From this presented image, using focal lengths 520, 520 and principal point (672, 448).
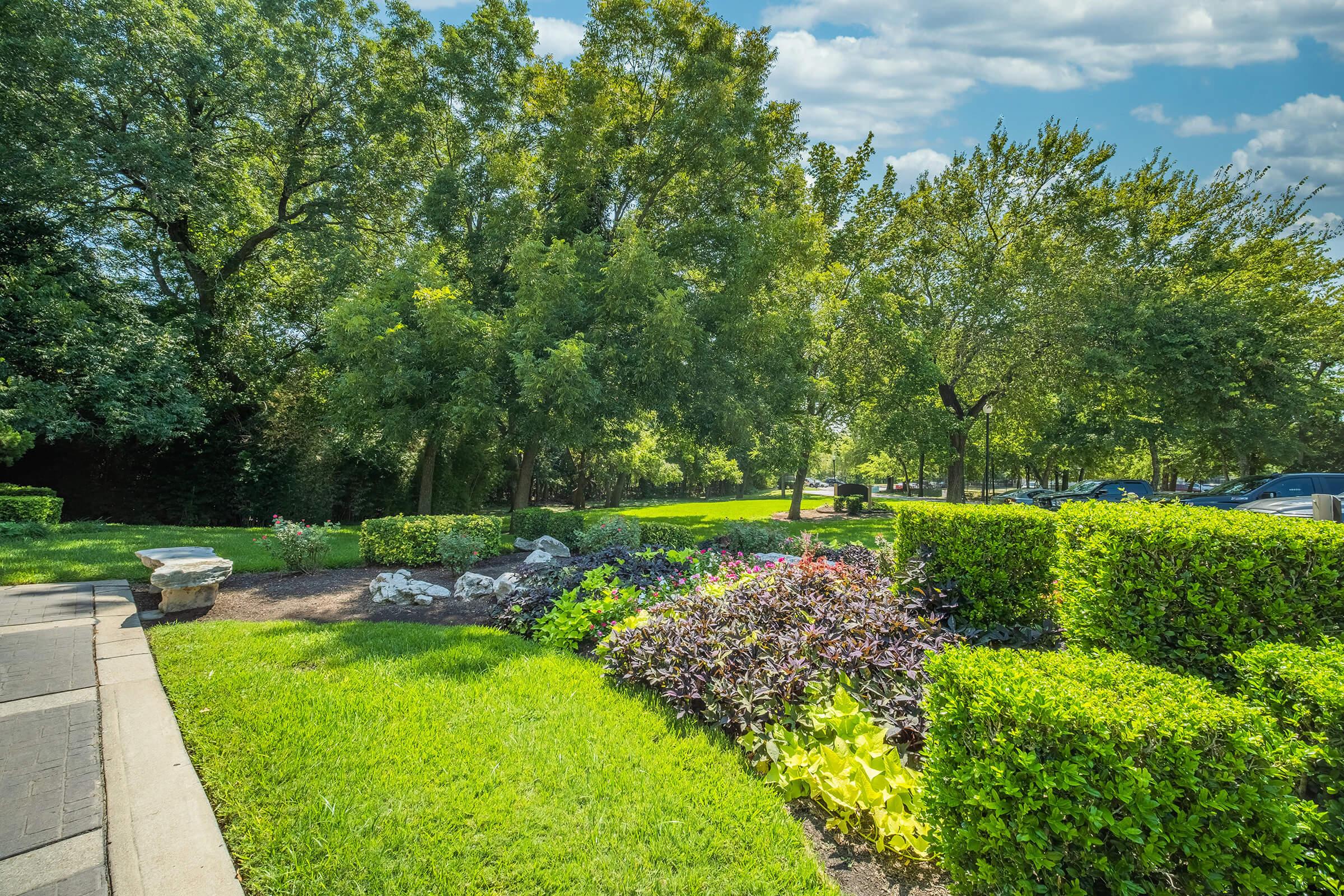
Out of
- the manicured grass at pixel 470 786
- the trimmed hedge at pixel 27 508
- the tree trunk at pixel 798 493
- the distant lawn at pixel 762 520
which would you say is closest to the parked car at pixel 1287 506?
the distant lawn at pixel 762 520

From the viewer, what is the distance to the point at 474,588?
6.84m

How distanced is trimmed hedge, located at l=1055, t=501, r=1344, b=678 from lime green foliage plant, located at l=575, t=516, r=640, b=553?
620 centimetres

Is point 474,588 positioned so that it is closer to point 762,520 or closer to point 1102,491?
point 762,520

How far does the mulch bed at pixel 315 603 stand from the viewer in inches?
235

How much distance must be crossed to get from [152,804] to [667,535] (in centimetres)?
727

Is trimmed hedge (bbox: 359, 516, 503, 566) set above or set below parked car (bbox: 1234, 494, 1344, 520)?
below

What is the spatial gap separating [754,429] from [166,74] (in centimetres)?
1639

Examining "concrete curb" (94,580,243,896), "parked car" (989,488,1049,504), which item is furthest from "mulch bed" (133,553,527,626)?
"parked car" (989,488,1049,504)

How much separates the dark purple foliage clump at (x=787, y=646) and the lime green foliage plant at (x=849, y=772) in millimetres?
134

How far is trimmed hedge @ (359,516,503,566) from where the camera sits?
8352 mm

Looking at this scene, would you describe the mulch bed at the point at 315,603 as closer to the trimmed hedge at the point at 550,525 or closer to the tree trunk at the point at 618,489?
the trimmed hedge at the point at 550,525

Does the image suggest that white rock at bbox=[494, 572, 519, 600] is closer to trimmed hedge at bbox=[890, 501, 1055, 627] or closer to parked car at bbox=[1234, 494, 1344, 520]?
trimmed hedge at bbox=[890, 501, 1055, 627]

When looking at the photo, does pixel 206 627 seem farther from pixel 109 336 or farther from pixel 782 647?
pixel 109 336

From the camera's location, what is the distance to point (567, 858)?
2281mm
